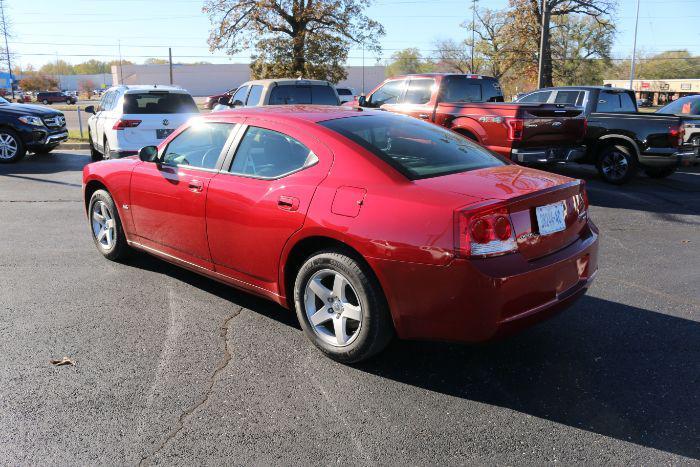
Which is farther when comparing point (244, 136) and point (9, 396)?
point (244, 136)

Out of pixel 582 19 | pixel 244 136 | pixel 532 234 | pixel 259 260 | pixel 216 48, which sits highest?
pixel 582 19

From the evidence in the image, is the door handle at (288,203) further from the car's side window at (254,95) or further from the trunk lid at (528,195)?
the car's side window at (254,95)

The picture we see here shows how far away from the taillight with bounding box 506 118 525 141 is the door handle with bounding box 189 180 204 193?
6000mm

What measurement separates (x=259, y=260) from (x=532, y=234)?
1819 millimetres

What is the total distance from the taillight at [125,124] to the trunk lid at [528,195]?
8769 mm

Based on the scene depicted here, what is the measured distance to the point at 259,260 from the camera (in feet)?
13.2

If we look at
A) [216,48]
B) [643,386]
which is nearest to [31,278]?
[643,386]

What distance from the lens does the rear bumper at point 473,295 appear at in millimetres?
3047

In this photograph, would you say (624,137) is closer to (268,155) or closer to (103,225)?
(268,155)

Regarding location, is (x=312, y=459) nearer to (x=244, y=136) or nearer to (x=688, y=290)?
(x=244, y=136)

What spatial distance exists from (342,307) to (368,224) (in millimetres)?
600

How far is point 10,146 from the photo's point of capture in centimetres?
1357

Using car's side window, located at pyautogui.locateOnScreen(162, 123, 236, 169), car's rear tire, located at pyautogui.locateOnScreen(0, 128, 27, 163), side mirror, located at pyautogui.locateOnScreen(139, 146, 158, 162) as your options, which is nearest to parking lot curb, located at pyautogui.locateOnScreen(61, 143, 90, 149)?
car's rear tire, located at pyautogui.locateOnScreen(0, 128, 27, 163)

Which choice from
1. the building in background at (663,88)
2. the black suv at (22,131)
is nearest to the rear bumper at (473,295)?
the black suv at (22,131)
